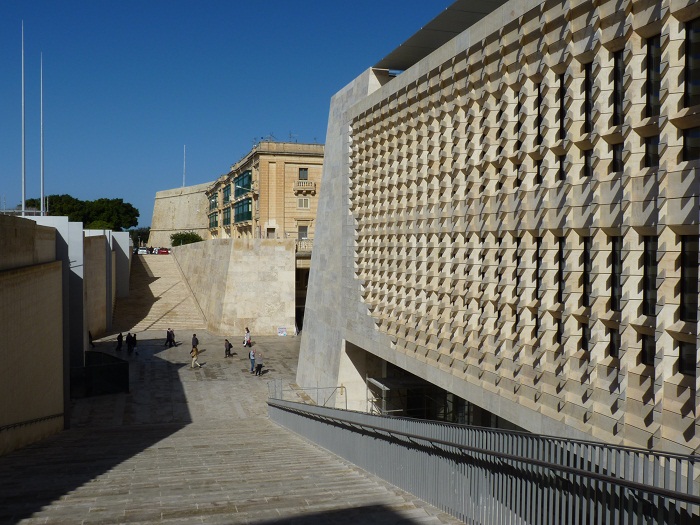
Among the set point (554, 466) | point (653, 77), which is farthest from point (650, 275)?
point (554, 466)

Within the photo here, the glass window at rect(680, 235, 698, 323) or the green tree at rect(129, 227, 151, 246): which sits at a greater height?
the green tree at rect(129, 227, 151, 246)

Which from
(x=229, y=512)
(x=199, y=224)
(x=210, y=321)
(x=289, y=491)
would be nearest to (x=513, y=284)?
(x=289, y=491)

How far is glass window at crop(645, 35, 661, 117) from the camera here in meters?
8.01

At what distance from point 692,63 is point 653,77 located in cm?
62

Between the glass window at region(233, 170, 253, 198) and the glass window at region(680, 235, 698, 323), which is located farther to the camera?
the glass window at region(233, 170, 253, 198)

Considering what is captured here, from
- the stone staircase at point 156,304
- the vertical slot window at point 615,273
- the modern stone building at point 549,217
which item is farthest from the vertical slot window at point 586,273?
the stone staircase at point 156,304

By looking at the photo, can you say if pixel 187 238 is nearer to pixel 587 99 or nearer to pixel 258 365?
pixel 258 365

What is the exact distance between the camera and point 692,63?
295 inches

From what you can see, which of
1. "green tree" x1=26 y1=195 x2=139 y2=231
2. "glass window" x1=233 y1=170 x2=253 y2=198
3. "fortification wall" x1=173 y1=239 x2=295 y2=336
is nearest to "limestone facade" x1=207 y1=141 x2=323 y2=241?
"glass window" x1=233 y1=170 x2=253 y2=198

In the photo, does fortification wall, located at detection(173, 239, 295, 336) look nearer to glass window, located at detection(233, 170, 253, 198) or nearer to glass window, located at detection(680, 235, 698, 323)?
glass window, located at detection(233, 170, 253, 198)

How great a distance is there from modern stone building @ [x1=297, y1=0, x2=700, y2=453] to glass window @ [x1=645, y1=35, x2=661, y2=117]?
0.08 ft

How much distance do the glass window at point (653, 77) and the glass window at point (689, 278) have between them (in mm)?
1648

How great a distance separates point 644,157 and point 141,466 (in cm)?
842

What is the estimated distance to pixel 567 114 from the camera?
9.35 m
